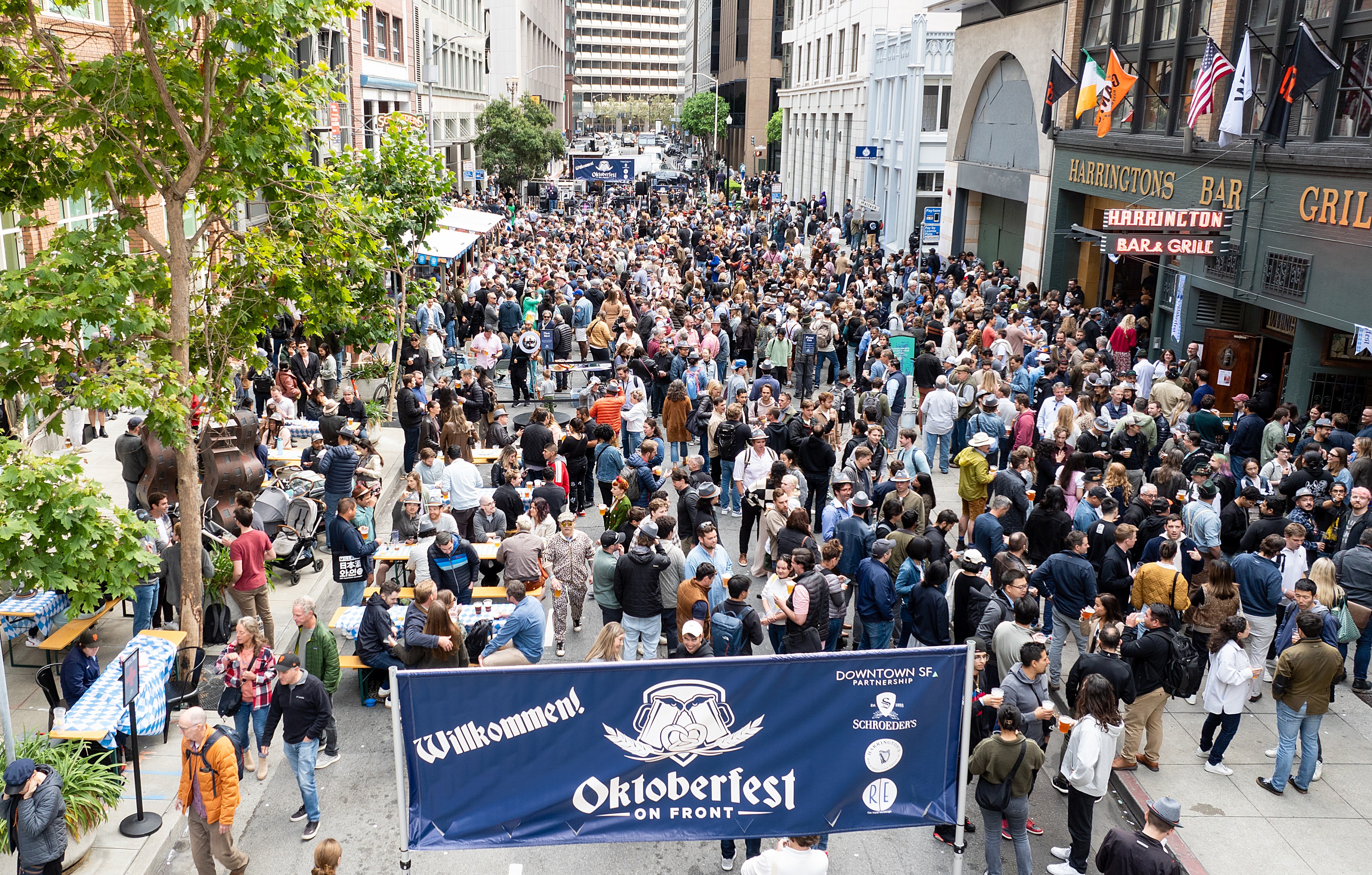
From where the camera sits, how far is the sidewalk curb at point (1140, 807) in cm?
820

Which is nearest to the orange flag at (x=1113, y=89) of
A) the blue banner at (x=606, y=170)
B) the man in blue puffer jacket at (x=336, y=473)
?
the man in blue puffer jacket at (x=336, y=473)

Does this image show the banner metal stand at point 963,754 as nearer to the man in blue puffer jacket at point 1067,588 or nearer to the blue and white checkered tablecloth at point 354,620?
the man in blue puffer jacket at point 1067,588

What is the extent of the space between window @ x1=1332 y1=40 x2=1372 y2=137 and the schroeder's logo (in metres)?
14.9

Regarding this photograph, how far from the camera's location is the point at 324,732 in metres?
8.98

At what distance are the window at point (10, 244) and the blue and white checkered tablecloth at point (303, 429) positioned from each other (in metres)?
4.69

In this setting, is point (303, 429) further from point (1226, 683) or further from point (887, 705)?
point (1226, 683)

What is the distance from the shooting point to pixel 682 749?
6.60 metres

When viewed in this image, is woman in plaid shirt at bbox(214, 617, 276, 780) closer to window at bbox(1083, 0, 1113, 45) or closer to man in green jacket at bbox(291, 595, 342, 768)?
man in green jacket at bbox(291, 595, 342, 768)

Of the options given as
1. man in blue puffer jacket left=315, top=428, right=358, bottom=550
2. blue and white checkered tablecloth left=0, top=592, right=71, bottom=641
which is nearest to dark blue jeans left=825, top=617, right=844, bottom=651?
man in blue puffer jacket left=315, top=428, right=358, bottom=550

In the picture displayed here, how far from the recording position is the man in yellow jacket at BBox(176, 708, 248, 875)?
24.5 ft

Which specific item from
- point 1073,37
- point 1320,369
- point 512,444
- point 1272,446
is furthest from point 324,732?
point 1073,37

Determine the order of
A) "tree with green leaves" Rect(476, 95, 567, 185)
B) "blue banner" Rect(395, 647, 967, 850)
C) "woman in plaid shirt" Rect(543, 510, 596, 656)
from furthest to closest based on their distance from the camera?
"tree with green leaves" Rect(476, 95, 567, 185)
"woman in plaid shirt" Rect(543, 510, 596, 656)
"blue banner" Rect(395, 647, 967, 850)

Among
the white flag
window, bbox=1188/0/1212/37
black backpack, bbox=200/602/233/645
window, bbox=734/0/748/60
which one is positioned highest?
window, bbox=734/0/748/60

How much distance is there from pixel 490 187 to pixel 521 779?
63.7m
